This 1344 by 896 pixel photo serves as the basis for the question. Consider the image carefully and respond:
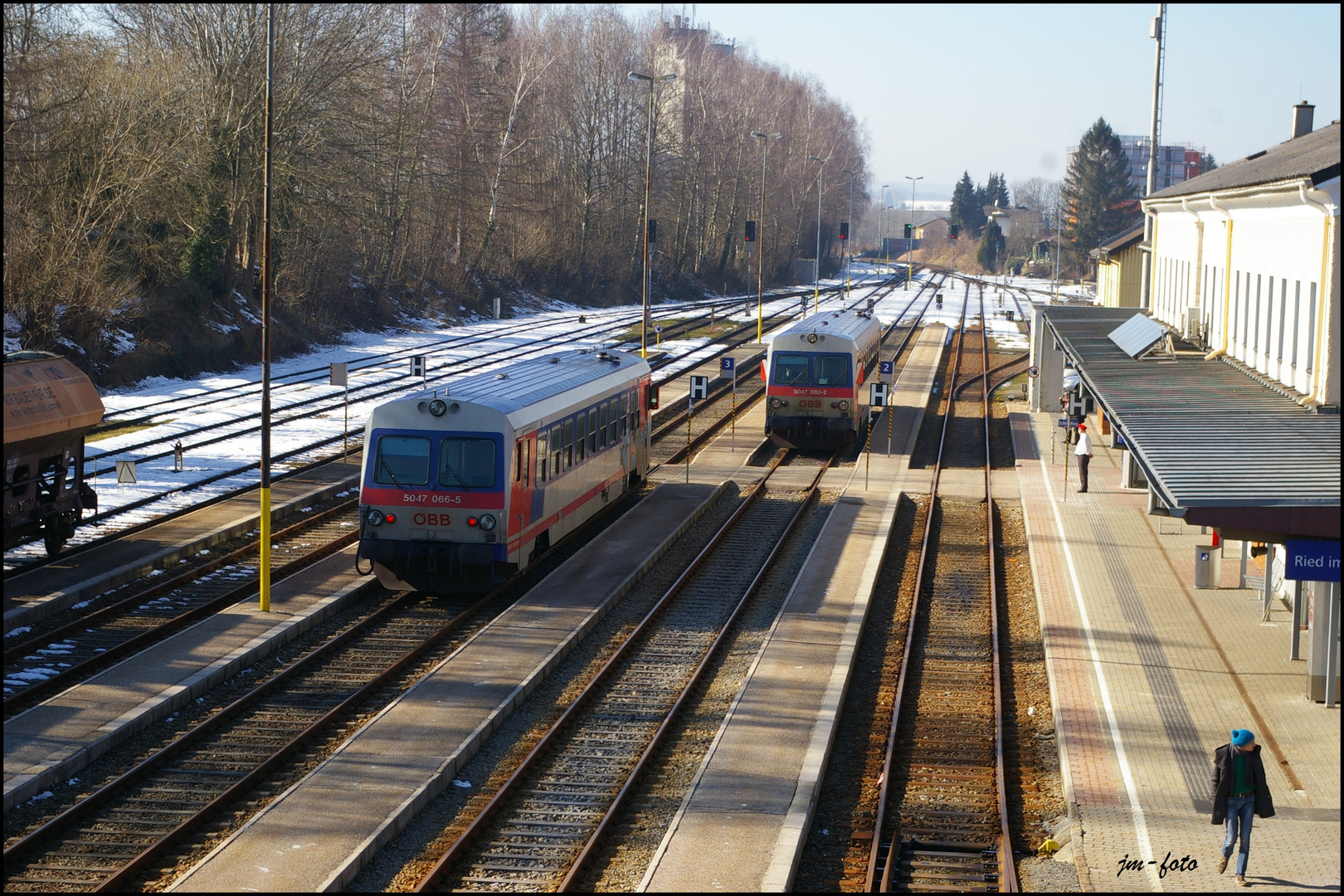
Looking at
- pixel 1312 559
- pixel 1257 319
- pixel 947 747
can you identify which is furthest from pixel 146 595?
pixel 1257 319

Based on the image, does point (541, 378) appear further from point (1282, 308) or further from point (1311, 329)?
point (1311, 329)

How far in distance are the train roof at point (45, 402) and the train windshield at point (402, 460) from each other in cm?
479

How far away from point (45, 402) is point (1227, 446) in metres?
15.4

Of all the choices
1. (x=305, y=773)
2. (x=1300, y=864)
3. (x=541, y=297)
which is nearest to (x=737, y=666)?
(x=305, y=773)

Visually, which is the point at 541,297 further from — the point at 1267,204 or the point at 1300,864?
the point at 1300,864

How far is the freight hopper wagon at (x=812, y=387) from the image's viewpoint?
30422 millimetres

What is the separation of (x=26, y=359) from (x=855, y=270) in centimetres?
11643

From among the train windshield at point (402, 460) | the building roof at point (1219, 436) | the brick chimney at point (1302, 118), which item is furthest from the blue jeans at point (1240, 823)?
the brick chimney at point (1302, 118)

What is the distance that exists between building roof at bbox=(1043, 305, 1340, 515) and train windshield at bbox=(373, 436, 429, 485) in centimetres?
874

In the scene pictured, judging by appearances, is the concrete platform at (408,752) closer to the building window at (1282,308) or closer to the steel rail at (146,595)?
the steel rail at (146,595)

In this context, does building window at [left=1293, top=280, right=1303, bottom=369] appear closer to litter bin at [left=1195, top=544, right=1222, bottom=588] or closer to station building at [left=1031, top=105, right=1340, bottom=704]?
station building at [left=1031, top=105, right=1340, bottom=704]

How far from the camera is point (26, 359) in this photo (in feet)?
62.5

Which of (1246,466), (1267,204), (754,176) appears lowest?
(1246,466)

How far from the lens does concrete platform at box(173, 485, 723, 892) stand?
Result: 973cm
